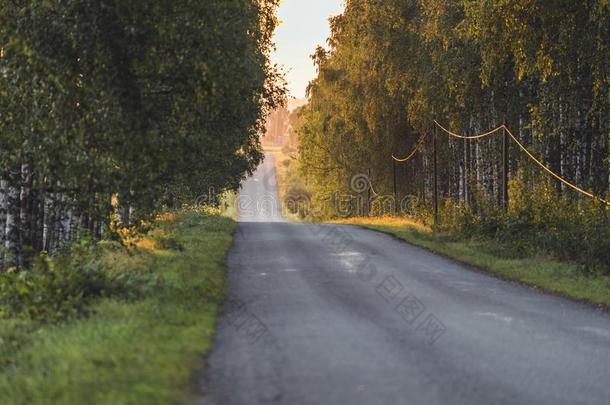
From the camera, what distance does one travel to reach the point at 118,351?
876cm

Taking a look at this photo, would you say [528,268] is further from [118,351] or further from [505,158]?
[118,351]

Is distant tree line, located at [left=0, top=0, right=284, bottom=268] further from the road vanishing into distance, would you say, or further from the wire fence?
the wire fence

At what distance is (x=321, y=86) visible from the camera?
54344 millimetres

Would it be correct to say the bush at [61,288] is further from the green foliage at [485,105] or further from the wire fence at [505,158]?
the wire fence at [505,158]

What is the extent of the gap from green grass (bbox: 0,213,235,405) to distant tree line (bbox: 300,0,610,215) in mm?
12246

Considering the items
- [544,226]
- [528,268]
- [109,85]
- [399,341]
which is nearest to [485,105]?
[544,226]

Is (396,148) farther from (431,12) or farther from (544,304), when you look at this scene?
(544,304)

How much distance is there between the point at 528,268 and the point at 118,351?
13176 millimetres

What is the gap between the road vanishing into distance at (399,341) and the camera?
785cm

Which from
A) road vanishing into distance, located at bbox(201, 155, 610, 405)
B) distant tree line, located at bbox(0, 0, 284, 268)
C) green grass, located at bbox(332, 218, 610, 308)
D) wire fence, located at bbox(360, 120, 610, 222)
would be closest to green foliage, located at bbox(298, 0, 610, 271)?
wire fence, located at bbox(360, 120, 610, 222)

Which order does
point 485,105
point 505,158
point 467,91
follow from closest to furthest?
point 505,158 < point 467,91 < point 485,105

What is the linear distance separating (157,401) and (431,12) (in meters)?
26.5

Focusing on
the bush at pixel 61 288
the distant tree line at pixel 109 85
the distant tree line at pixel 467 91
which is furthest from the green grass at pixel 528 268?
the bush at pixel 61 288

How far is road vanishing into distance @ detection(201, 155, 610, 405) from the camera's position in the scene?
7.85 m
